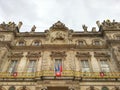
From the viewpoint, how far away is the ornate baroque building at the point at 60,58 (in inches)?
754

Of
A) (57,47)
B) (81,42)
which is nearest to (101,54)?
→ (81,42)

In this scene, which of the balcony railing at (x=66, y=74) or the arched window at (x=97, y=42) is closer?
the balcony railing at (x=66, y=74)

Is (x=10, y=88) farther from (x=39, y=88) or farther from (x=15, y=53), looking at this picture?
(x=15, y=53)

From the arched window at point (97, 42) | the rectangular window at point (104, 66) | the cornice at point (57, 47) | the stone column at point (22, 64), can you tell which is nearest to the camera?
the rectangular window at point (104, 66)

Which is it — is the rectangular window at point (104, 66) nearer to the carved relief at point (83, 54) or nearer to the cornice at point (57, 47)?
the carved relief at point (83, 54)

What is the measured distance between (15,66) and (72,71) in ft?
25.1

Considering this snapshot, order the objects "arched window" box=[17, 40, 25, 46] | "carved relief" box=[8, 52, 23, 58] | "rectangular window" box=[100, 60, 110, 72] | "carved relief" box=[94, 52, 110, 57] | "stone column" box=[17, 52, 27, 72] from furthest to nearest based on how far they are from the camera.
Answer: "arched window" box=[17, 40, 25, 46]
"carved relief" box=[8, 52, 23, 58]
"carved relief" box=[94, 52, 110, 57]
"stone column" box=[17, 52, 27, 72]
"rectangular window" box=[100, 60, 110, 72]

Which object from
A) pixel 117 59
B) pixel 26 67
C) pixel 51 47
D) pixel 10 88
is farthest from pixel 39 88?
pixel 117 59

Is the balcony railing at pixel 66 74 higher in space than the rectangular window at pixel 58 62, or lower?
lower

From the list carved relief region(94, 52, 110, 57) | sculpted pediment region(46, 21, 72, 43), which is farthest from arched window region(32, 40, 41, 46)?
carved relief region(94, 52, 110, 57)

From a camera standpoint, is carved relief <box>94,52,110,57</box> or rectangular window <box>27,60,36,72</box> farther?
carved relief <box>94,52,110,57</box>

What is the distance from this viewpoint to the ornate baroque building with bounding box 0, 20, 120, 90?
19.2 metres

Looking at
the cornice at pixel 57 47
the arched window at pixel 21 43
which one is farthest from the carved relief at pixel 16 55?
the arched window at pixel 21 43

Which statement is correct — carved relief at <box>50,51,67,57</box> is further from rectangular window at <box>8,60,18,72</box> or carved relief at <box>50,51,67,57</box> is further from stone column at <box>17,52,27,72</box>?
rectangular window at <box>8,60,18,72</box>
